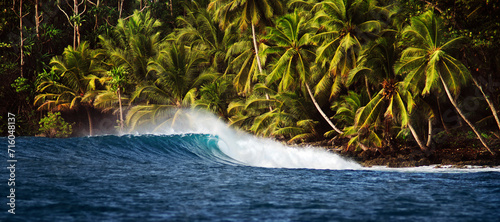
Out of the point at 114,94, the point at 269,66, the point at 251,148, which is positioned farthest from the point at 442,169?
the point at 114,94

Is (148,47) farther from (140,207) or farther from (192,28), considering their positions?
(140,207)

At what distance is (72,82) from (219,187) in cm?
2788

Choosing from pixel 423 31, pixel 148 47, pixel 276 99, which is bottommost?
pixel 276 99

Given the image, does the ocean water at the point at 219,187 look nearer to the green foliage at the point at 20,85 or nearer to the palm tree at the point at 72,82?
the palm tree at the point at 72,82

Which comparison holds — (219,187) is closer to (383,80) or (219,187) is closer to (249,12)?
(383,80)

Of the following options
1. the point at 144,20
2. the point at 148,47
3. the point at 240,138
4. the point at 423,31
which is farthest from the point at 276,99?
the point at 144,20

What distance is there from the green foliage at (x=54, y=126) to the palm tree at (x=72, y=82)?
644 mm

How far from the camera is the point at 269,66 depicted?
1308 inches

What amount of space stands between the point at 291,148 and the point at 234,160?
4300 millimetres

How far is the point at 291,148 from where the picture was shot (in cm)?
2875

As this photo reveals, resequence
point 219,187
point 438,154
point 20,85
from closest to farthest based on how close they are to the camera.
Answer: point 219,187, point 438,154, point 20,85

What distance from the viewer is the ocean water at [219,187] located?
12430 mm

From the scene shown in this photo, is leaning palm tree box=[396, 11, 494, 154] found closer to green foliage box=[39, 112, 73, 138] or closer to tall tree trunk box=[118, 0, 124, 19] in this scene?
green foliage box=[39, 112, 73, 138]

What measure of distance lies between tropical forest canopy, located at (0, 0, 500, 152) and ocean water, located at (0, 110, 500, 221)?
3572 mm
